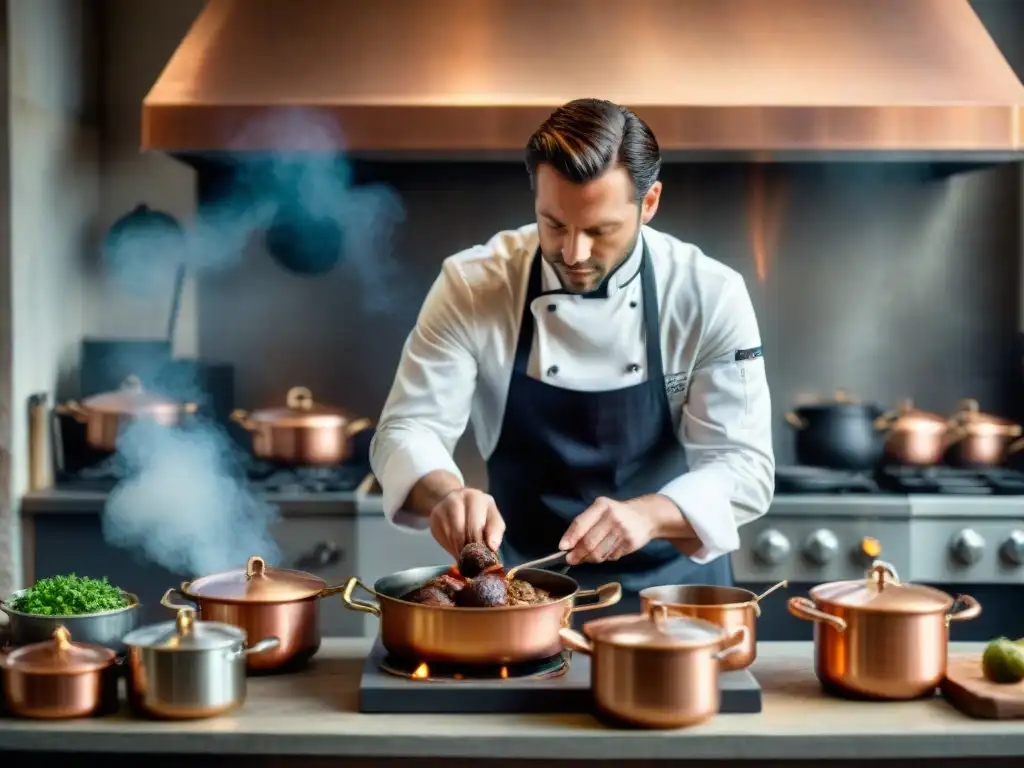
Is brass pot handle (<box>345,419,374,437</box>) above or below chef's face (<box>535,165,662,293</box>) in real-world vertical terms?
below

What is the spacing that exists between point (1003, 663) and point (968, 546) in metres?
1.67

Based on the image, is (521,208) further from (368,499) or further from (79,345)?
(79,345)

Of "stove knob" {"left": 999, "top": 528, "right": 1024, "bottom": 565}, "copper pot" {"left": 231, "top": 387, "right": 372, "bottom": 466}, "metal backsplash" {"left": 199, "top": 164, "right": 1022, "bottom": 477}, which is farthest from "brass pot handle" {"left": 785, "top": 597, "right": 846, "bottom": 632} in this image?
"metal backsplash" {"left": 199, "top": 164, "right": 1022, "bottom": 477}

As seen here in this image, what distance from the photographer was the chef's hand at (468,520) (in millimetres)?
2055

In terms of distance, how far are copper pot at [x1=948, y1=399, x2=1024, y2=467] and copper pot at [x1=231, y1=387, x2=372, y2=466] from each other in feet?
5.77

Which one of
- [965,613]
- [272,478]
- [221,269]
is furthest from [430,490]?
[221,269]

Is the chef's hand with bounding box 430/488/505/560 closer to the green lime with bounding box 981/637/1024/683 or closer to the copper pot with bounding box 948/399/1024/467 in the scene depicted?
the green lime with bounding box 981/637/1024/683

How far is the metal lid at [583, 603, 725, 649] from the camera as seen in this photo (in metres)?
1.65

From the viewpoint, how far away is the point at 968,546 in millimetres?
3371

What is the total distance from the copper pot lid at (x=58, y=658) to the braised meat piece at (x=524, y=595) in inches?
22.4

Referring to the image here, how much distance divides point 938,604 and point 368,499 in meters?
1.92

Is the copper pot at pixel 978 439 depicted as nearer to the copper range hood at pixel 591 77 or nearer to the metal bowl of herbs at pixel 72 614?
the copper range hood at pixel 591 77

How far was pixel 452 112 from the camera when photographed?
324cm

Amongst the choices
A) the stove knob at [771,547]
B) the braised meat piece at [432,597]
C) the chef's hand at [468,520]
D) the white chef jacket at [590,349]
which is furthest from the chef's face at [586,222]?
the stove knob at [771,547]
